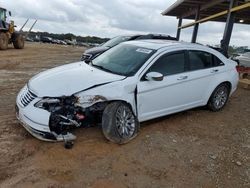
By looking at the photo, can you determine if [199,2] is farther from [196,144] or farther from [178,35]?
[196,144]

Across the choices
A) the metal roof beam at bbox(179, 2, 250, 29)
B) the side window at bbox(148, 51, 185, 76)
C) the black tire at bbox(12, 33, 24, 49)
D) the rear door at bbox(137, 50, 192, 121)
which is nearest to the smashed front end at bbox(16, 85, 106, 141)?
the rear door at bbox(137, 50, 192, 121)

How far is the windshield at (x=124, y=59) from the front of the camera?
506 centimetres

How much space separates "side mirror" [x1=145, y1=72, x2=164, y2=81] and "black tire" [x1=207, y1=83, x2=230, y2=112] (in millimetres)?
2123

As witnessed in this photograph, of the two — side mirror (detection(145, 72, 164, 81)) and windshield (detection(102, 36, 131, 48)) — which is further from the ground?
side mirror (detection(145, 72, 164, 81))

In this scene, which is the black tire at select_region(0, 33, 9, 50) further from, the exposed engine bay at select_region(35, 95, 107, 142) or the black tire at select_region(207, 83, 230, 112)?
the exposed engine bay at select_region(35, 95, 107, 142)

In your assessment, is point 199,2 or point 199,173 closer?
point 199,173

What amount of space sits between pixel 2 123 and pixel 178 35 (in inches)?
1007

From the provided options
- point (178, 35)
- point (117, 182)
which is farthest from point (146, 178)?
point (178, 35)

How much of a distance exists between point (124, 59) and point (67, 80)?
1.33 metres

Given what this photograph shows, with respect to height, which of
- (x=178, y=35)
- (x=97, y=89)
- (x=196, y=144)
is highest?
(x=97, y=89)

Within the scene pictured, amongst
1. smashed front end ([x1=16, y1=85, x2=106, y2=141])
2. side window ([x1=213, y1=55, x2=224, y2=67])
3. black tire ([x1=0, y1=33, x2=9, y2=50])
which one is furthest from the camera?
black tire ([x1=0, y1=33, x2=9, y2=50])

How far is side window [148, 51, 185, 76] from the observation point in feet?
17.2

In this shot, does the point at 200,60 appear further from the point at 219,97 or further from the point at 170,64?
the point at 219,97

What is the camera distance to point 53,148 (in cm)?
422
